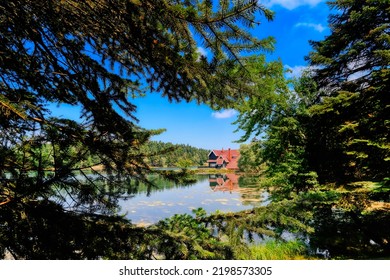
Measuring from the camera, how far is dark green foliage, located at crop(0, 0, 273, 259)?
2.38 metres

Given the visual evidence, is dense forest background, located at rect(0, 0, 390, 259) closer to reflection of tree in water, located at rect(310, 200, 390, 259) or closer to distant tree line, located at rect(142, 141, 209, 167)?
distant tree line, located at rect(142, 141, 209, 167)

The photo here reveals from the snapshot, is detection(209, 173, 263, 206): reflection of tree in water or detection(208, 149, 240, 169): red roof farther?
detection(208, 149, 240, 169): red roof

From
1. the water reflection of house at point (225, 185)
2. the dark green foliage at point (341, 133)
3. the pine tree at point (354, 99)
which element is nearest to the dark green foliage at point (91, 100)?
the dark green foliage at point (341, 133)

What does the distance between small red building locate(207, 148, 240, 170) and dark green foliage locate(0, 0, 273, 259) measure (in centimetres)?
6802

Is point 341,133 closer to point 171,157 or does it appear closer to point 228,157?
point 171,157

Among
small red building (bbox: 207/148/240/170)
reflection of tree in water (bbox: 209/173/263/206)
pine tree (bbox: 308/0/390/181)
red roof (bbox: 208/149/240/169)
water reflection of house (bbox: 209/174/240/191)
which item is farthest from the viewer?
small red building (bbox: 207/148/240/170)

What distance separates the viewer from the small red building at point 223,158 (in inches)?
2882

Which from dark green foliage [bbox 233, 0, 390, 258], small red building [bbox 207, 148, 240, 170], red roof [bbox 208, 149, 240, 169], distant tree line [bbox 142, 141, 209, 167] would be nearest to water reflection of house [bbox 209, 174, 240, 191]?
dark green foliage [bbox 233, 0, 390, 258]

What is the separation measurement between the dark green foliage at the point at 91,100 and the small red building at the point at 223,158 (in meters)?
68.0

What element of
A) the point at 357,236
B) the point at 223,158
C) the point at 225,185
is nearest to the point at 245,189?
the point at 225,185

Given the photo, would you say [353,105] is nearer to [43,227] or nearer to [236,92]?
[236,92]

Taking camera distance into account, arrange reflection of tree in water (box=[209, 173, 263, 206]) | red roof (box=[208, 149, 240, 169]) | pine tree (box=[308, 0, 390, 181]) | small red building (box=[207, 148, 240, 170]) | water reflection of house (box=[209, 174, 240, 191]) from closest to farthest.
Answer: pine tree (box=[308, 0, 390, 181]) → reflection of tree in water (box=[209, 173, 263, 206]) → water reflection of house (box=[209, 174, 240, 191]) → red roof (box=[208, 149, 240, 169]) → small red building (box=[207, 148, 240, 170])

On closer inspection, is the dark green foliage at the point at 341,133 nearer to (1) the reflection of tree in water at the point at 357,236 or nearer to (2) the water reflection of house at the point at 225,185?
(1) the reflection of tree in water at the point at 357,236
